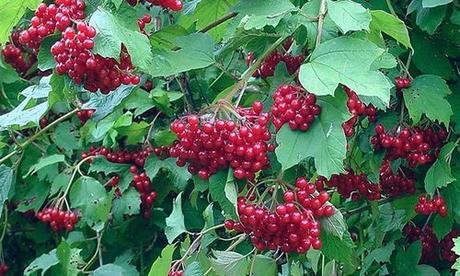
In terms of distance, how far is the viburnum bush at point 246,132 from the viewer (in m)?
1.49

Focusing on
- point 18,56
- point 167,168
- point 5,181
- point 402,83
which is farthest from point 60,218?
point 402,83

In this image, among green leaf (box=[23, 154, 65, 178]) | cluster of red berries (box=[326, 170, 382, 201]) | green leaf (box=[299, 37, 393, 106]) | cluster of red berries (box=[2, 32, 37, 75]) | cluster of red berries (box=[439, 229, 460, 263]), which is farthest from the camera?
cluster of red berries (box=[2, 32, 37, 75])

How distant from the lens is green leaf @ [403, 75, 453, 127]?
1.90 m

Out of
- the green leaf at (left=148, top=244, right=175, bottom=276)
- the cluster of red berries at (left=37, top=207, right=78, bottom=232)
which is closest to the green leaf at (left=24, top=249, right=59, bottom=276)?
the cluster of red berries at (left=37, top=207, right=78, bottom=232)

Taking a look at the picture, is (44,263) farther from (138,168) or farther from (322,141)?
(322,141)

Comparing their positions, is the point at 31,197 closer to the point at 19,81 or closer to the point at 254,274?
the point at 19,81

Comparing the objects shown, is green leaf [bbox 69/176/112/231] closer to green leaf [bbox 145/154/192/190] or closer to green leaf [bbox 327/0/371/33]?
green leaf [bbox 145/154/192/190]

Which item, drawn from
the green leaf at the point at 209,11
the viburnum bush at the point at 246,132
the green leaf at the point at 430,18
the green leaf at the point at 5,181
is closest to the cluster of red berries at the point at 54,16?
the viburnum bush at the point at 246,132

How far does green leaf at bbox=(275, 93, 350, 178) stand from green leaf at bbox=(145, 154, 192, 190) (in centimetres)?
100

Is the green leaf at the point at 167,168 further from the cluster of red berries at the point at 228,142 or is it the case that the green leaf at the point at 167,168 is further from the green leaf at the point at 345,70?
the green leaf at the point at 345,70

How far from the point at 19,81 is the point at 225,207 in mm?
1757

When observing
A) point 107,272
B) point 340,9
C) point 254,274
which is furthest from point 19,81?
point 340,9

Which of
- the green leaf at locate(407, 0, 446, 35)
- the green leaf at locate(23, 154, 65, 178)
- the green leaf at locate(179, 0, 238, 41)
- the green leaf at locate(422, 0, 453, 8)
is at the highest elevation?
the green leaf at locate(179, 0, 238, 41)

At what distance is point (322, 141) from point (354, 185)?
524 millimetres
